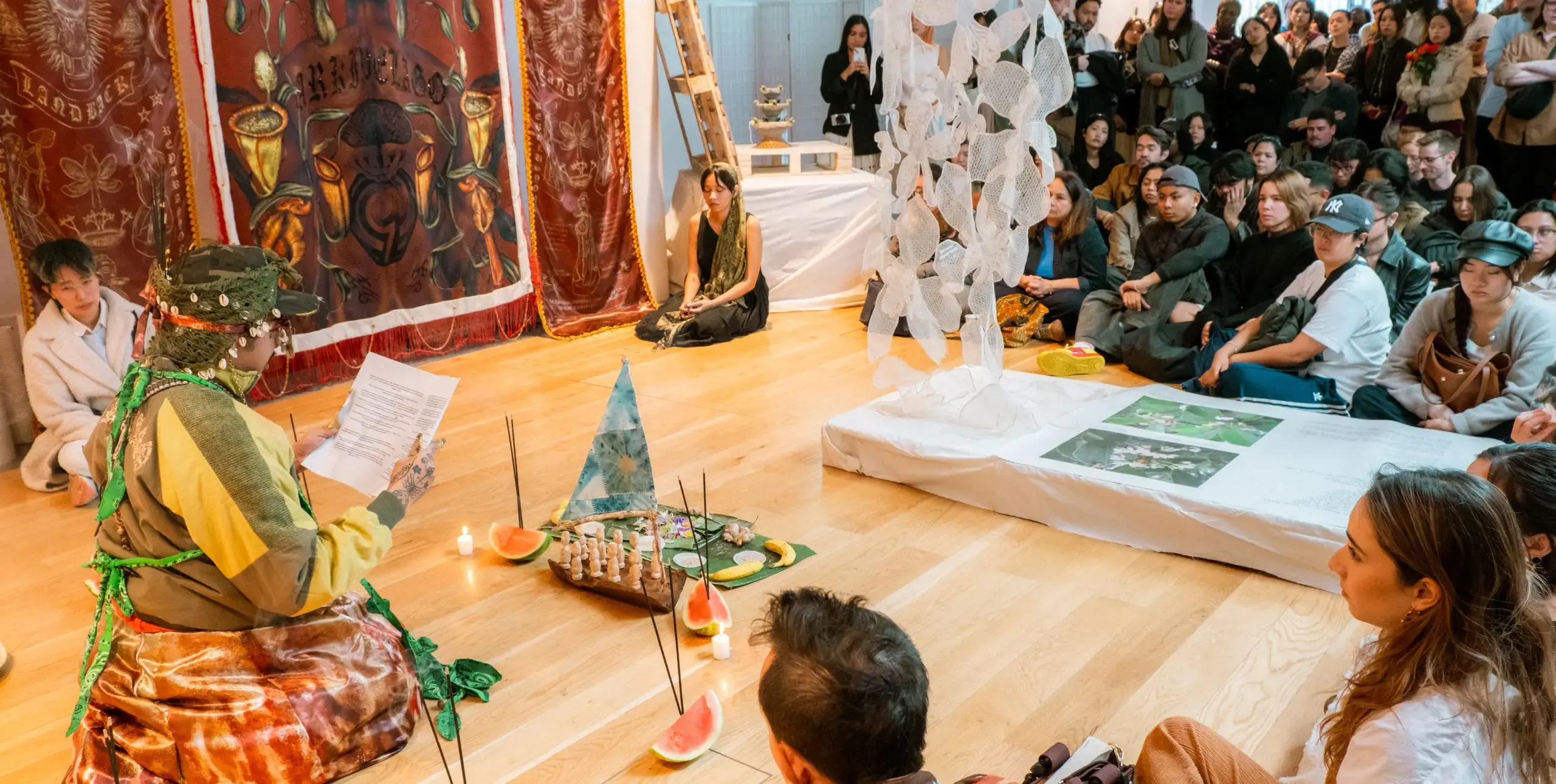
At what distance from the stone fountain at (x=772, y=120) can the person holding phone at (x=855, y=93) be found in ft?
2.28

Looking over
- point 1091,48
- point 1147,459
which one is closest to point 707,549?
point 1147,459

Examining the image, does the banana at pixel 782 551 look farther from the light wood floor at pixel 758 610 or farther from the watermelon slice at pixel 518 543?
the watermelon slice at pixel 518 543

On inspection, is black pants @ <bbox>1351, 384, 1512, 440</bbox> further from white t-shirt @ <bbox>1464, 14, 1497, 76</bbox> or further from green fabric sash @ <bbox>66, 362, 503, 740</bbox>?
green fabric sash @ <bbox>66, 362, 503, 740</bbox>

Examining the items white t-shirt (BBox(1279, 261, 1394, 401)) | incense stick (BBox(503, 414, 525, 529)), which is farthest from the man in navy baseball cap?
incense stick (BBox(503, 414, 525, 529))

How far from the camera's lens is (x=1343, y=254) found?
420 cm

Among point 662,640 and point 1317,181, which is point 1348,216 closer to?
point 1317,181

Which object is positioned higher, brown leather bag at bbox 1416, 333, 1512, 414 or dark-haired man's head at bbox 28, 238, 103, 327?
Answer: dark-haired man's head at bbox 28, 238, 103, 327

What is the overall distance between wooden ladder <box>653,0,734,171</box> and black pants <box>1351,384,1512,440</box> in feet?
11.7

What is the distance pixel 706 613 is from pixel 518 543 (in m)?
0.75

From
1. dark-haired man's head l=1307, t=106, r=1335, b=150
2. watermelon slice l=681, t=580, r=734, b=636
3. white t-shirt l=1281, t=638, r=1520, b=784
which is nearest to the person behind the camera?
white t-shirt l=1281, t=638, r=1520, b=784

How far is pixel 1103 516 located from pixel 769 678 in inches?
90.9

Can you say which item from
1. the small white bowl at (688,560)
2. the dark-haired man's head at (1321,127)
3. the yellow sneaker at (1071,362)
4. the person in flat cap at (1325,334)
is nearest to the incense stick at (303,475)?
the small white bowl at (688,560)

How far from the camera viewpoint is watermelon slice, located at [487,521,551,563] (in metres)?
3.42

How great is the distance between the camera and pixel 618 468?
324 centimetres
